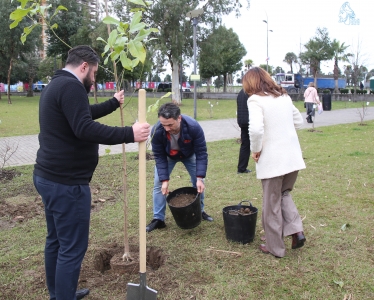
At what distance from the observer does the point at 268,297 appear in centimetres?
297

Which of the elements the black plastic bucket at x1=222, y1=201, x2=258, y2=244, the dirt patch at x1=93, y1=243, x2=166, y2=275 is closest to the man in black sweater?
the dirt patch at x1=93, y1=243, x2=166, y2=275

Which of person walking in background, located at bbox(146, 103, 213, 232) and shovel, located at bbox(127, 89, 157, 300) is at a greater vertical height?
person walking in background, located at bbox(146, 103, 213, 232)

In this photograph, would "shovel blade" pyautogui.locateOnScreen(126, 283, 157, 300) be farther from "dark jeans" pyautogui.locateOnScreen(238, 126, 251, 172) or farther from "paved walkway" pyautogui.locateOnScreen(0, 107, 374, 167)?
"paved walkway" pyautogui.locateOnScreen(0, 107, 374, 167)

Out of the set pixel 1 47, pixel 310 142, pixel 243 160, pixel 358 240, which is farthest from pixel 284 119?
pixel 1 47

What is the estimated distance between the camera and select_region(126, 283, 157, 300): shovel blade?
2.83 metres

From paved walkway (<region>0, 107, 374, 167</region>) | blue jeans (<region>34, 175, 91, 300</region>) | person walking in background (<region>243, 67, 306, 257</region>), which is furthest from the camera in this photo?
paved walkway (<region>0, 107, 374, 167</region>)

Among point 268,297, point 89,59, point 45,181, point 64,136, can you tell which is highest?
point 89,59

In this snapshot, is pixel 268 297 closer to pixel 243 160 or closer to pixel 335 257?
pixel 335 257

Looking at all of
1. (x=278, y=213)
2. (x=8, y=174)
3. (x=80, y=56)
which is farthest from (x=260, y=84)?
(x=8, y=174)

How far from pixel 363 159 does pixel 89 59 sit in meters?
7.09

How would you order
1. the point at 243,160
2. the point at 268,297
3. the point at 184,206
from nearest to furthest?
the point at 268,297, the point at 184,206, the point at 243,160

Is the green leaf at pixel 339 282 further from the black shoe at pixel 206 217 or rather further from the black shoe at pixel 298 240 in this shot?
the black shoe at pixel 206 217

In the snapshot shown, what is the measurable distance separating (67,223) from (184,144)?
184 cm

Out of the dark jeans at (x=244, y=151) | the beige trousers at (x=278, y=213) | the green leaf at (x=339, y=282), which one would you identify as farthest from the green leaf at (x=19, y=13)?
the dark jeans at (x=244, y=151)
